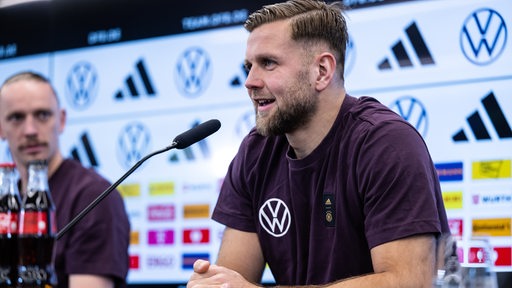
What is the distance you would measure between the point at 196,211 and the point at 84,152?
640 mm

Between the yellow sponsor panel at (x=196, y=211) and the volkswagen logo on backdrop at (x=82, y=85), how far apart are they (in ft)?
2.30

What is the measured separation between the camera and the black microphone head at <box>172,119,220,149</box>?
5.44 ft

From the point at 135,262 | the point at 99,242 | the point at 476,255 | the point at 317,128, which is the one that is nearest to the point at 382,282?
the point at 317,128

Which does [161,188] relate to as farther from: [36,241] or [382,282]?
[36,241]

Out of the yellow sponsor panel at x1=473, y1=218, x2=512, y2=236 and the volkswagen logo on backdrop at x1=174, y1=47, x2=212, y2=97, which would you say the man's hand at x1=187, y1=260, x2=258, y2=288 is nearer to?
the yellow sponsor panel at x1=473, y1=218, x2=512, y2=236

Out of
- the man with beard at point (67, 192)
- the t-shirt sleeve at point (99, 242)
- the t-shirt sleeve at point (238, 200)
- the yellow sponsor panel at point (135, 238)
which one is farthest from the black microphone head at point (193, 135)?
the yellow sponsor panel at point (135, 238)

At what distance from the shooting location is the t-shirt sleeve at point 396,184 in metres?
1.67

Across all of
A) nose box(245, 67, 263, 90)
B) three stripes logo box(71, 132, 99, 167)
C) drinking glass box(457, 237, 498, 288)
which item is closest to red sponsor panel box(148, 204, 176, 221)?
three stripes logo box(71, 132, 99, 167)

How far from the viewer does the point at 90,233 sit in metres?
2.43

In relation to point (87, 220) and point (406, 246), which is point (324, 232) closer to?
point (406, 246)

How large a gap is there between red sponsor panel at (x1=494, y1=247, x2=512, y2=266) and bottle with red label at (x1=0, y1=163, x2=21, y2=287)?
1.61 meters

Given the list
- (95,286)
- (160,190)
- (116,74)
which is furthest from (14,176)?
(116,74)

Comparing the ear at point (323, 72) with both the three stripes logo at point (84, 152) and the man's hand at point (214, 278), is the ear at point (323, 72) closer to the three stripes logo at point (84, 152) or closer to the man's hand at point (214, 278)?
the man's hand at point (214, 278)

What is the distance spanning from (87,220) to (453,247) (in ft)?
5.44
